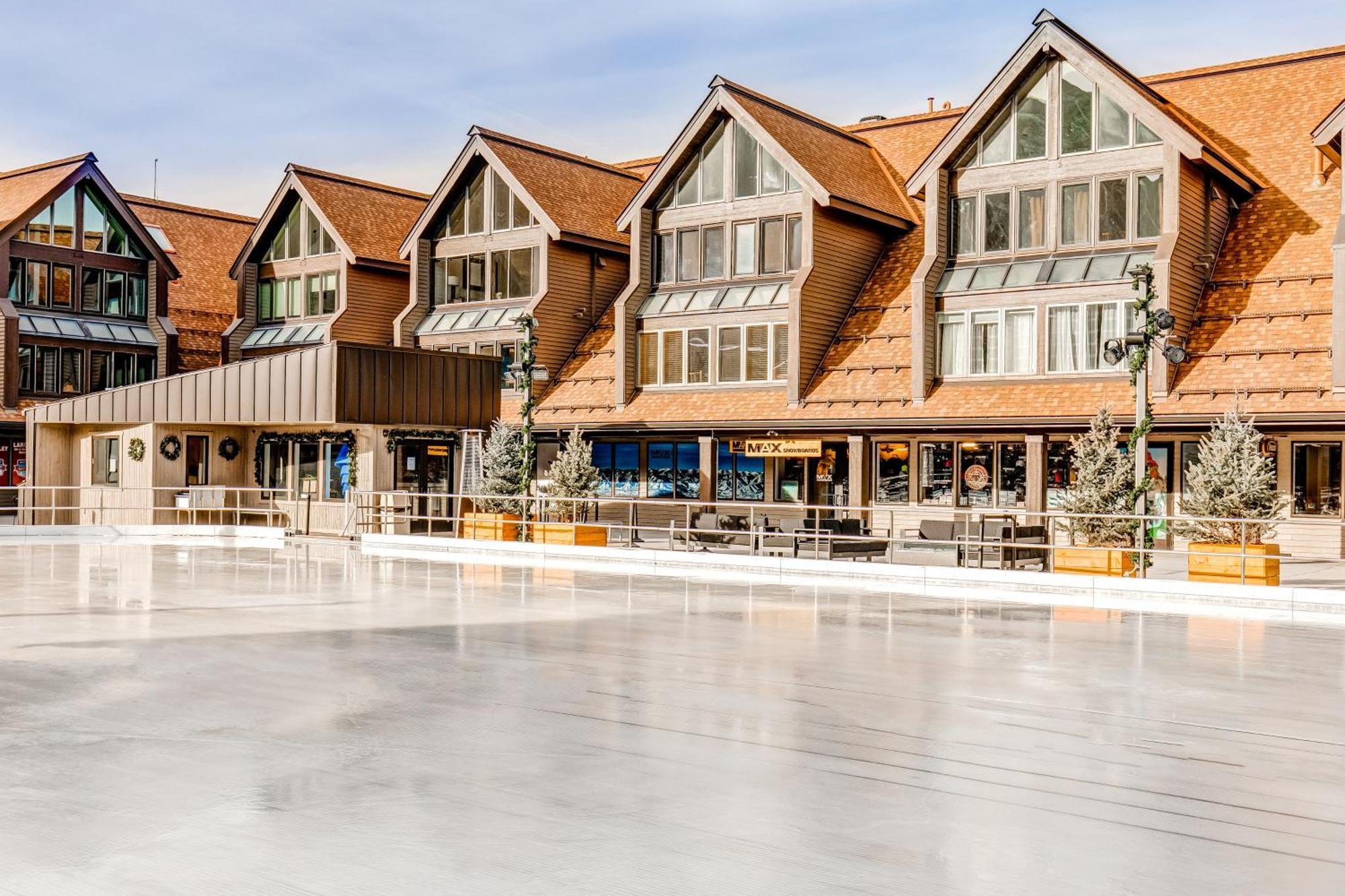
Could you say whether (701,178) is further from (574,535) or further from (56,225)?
(56,225)

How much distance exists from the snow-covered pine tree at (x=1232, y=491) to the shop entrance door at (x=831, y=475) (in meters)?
12.0

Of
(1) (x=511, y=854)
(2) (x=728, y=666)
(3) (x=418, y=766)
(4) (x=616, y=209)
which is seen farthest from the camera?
(4) (x=616, y=209)

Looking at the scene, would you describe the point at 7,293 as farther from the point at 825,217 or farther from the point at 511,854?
the point at 511,854

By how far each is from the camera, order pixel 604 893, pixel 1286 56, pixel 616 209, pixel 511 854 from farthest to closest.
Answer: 1. pixel 616 209
2. pixel 1286 56
3. pixel 511 854
4. pixel 604 893

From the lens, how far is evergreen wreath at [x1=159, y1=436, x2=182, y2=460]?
34656 millimetres

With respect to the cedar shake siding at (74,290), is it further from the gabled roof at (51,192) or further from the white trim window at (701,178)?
the white trim window at (701,178)

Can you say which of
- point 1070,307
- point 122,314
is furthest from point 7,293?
point 1070,307

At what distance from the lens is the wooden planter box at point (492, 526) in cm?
2878

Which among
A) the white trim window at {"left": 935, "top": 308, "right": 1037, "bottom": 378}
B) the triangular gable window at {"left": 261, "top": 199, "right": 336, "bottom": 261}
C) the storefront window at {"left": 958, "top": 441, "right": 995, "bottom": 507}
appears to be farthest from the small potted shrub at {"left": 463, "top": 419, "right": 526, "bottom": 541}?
the triangular gable window at {"left": 261, "top": 199, "right": 336, "bottom": 261}

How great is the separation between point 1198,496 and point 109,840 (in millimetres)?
18070

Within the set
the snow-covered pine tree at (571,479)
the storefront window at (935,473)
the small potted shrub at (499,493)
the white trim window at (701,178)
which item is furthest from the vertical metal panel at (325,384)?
the storefront window at (935,473)

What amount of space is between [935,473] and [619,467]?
9579 millimetres

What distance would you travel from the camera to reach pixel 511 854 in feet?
21.7

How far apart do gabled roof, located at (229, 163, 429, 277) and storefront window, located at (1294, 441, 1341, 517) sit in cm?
2823
